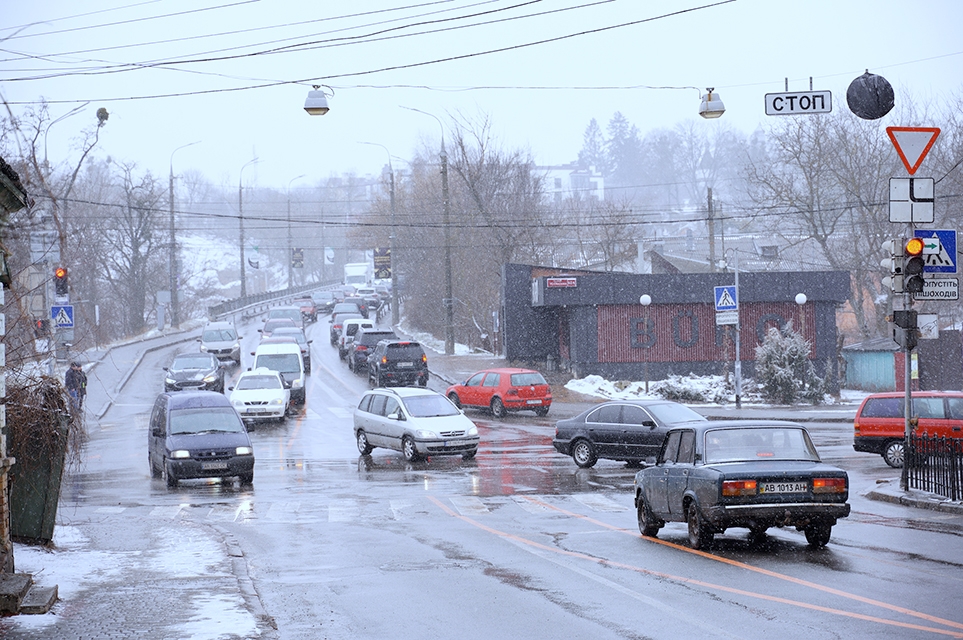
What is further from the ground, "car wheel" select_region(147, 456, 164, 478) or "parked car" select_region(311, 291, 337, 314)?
"parked car" select_region(311, 291, 337, 314)

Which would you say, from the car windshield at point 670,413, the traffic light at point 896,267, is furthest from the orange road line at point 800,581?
the car windshield at point 670,413

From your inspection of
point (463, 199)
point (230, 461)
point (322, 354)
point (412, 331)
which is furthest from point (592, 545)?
point (463, 199)

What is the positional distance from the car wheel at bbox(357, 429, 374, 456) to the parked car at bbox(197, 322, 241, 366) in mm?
24856

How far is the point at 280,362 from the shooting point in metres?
39.5

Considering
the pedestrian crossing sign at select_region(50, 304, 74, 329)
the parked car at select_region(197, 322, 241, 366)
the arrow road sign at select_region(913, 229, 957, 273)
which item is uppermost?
the arrow road sign at select_region(913, 229, 957, 273)

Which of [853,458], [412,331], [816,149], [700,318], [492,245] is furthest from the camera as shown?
[412,331]

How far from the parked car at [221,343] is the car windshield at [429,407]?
2638 cm

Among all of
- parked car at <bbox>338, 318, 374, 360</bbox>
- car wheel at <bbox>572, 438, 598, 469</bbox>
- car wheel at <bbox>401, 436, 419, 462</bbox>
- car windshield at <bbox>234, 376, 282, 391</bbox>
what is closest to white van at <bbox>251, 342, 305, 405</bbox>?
car windshield at <bbox>234, 376, 282, 391</bbox>

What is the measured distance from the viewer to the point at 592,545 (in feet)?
44.5

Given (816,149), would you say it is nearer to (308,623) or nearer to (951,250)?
(951,250)

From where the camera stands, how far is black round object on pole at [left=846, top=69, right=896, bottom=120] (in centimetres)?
1678

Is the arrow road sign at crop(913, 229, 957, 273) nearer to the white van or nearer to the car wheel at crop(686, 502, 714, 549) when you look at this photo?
the car wheel at crop(686, 502, 714, 549)

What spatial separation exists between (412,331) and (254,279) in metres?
107

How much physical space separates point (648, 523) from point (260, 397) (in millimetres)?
21495
